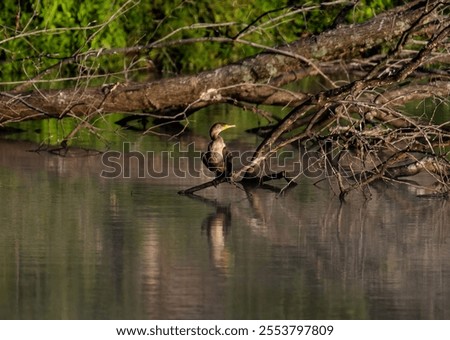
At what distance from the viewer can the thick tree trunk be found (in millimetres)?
12594

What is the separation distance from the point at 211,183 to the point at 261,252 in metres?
2.37

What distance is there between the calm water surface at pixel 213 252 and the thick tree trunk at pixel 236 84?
4.65 feet

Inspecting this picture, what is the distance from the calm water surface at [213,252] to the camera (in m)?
7.29

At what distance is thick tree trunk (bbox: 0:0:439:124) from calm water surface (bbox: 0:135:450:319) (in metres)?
1.42

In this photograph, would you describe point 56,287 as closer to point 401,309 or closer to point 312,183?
point 401,309

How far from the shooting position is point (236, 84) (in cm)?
1268

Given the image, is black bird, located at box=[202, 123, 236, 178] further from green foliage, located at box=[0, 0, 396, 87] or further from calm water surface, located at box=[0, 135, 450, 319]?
green foliage, located at box=[0, 0, 396, 87]

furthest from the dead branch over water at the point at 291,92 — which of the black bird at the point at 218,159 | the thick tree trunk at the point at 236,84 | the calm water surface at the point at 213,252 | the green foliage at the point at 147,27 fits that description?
the green foliage at the point at 147,27

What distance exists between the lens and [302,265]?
829cm

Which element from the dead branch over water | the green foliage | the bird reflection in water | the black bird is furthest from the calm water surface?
the green foliage

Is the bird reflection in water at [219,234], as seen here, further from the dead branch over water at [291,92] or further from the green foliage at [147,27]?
the green foliage at [147,27]

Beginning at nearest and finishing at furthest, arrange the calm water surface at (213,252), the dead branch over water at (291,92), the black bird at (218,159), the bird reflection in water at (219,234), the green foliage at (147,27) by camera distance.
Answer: the calm water surface at (213,252) < the bird reflection in water at (219,234) < the black bird at (218,159) < the dead branch over water at (291,92) < the green foliage at (147,27)

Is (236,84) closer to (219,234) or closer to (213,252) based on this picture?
(219,234)

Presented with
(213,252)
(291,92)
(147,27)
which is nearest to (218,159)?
(291,92)
